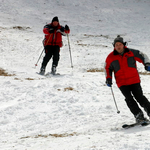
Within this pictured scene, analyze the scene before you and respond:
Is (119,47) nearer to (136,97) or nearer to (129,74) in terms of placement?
(129,74)

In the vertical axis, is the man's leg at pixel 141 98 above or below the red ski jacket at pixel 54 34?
below

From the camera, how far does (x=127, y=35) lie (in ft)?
81.2

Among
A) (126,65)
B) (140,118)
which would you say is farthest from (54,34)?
(140,118)

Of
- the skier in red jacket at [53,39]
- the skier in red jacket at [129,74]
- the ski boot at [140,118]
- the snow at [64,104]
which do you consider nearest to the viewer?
the snow at [64,104]

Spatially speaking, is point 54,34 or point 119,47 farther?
point 54,34

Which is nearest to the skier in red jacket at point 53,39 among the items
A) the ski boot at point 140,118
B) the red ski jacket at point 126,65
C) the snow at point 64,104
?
the snow at point 64,104

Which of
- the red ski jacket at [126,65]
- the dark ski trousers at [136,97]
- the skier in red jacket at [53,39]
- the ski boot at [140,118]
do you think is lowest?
the ski boot at [140,118]

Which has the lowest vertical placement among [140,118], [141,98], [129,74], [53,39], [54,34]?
[140,118]

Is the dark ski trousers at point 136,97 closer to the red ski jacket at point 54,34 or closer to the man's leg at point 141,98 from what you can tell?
the man's leg at point 141,98

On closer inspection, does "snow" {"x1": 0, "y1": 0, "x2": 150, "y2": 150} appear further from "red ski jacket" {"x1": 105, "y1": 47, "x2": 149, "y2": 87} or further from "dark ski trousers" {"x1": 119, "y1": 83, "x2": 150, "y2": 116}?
"red ski jacket" {"x1": 105, "y1": 47, "x2": 149, "y2": 87}

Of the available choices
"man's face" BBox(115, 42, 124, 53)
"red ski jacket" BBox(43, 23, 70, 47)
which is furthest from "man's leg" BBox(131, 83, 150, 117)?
"red ski jacket" BBox(43, 23, 70, 47)

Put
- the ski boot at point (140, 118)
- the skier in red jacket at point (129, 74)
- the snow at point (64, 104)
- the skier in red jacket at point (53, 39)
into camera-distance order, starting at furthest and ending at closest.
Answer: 1. the skier in red jacket at point (53, 39)
2. the skier in red jacket at point (129, 74)
3. the ski boot at point (140, 118)
4. the snow at point (64, 104)

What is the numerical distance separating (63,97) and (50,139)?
2.94 m

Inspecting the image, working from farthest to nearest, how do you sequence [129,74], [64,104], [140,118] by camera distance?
[64,104] < [129,74] < [140,118]
